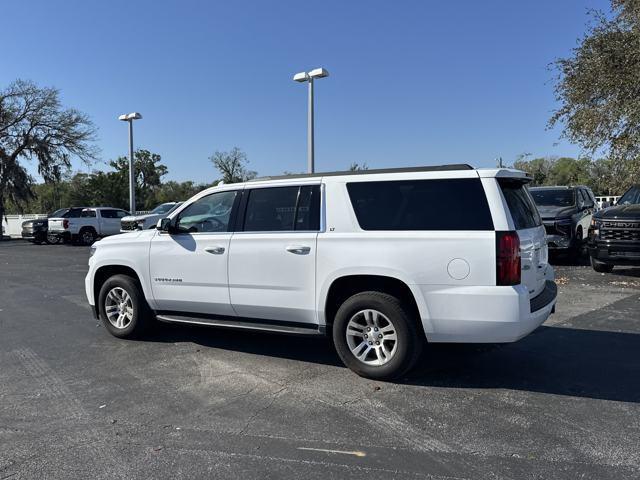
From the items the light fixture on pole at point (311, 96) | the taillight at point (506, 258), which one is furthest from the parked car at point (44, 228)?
the taillight at point (506, 258)

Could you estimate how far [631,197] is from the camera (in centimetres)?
1159

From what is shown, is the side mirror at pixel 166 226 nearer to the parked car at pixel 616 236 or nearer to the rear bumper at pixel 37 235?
the parked car at pixel 616 236

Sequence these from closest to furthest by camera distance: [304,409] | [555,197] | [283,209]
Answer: [304,409] → [283,209] → [555,197]

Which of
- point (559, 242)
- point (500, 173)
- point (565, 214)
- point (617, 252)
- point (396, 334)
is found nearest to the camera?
point (500, 173)

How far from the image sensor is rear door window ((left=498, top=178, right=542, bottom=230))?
4.64 metres

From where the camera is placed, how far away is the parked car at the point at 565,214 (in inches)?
492

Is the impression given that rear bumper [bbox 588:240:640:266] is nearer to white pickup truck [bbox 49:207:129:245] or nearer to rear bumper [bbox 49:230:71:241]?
white pickup truck [bbox 49:207:129:245]

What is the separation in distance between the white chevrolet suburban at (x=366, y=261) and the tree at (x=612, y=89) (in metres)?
9.89

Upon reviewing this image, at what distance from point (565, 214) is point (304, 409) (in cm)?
1025

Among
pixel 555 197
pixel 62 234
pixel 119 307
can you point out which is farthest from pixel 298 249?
pixel 62 234

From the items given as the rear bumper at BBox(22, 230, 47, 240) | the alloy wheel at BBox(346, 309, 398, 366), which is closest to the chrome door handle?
the alloy wheel at BBox(346, 309, 398, 366)

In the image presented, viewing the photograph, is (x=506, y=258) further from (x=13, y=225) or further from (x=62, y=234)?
(x=13, y=225)

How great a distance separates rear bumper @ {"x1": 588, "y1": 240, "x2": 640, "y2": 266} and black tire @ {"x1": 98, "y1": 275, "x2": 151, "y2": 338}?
861cm

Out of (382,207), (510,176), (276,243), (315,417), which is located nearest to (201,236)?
(276,243)
